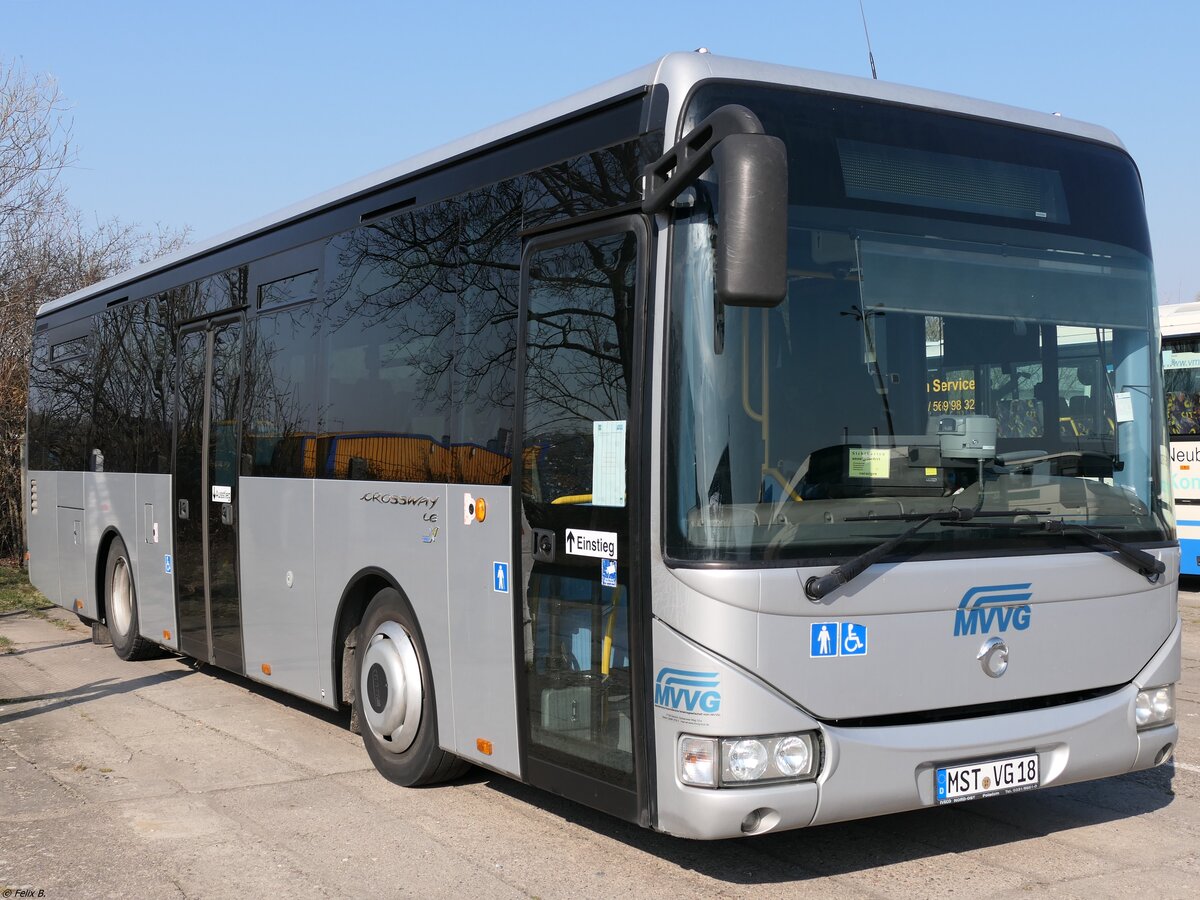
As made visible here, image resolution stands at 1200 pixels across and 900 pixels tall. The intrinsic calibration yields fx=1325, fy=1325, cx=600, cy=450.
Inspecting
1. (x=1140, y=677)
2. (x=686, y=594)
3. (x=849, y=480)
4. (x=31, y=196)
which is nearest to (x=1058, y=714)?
(x=1140, y=677)

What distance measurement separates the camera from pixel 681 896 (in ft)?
17.3

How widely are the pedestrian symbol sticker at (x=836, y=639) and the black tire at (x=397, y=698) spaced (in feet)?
8.29

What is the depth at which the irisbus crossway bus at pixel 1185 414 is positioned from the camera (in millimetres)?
16016

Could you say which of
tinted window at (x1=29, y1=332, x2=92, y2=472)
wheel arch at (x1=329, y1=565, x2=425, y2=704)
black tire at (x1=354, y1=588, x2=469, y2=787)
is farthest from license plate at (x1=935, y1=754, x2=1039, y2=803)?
tinted window at (x1=29, y1=332, x2=92, y2=472)

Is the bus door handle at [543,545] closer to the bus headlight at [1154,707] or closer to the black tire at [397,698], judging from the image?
the black tire at [397,698]

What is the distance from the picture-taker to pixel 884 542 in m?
5.05

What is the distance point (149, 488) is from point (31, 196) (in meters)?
13.2

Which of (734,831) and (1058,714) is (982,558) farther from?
(734,831)

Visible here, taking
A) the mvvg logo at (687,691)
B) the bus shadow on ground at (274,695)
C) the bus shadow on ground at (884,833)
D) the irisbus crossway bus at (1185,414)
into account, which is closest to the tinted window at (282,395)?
the bus shadow on ground at (274,695)

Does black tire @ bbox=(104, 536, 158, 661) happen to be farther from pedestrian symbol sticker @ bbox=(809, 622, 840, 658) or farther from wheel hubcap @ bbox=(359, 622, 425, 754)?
pedestrian symbol sticker @ bbox=(809, 622, 840, 658)

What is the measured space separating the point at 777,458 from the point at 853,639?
0.75m

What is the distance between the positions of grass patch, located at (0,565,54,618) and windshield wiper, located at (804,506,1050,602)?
13.4 metres

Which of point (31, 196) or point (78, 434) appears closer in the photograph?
point (78, 434)

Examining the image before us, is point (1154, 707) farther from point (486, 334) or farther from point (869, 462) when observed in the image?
point (486, 334)
